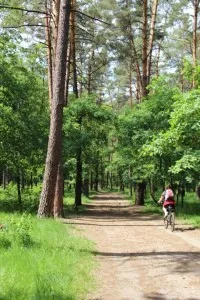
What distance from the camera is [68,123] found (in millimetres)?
20844

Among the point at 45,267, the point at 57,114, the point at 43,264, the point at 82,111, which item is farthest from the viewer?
the point at 82,111

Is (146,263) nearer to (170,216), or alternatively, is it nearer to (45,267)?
(45,267)

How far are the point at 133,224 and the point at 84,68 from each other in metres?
21.4

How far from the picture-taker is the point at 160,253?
10.1 metres

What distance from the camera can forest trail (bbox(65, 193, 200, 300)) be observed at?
661cm

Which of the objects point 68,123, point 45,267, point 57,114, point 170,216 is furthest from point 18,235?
point 68,123

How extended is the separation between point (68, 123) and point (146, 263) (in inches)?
510

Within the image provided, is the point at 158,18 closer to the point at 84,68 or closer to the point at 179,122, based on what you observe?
the point at 84,68

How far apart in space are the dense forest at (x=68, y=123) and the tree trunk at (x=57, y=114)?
35mm

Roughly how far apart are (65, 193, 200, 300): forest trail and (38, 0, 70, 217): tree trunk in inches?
69.8

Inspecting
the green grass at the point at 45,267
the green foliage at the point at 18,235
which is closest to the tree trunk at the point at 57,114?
the green grass at the point at 45,267

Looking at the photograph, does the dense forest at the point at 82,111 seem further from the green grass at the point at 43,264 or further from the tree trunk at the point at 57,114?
the green grass at the point at 43,264

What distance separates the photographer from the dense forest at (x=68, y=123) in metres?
8.88

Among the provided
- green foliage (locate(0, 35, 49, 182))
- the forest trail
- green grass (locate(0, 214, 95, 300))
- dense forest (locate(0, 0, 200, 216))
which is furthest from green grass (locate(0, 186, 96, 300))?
green foliage (locate(0, 35, 49, 182))
